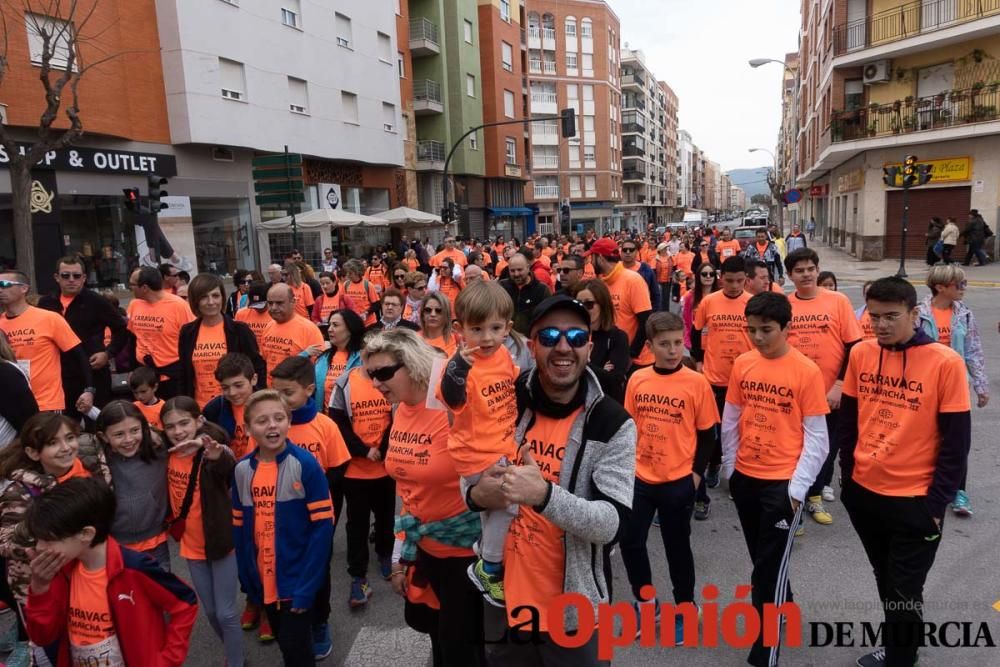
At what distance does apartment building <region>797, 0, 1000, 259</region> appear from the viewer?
2211 cm

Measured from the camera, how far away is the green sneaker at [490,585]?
2287mm

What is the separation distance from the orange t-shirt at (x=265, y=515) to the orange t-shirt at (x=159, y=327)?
10.6 feet

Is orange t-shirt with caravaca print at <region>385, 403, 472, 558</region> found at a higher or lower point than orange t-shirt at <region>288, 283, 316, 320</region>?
lower

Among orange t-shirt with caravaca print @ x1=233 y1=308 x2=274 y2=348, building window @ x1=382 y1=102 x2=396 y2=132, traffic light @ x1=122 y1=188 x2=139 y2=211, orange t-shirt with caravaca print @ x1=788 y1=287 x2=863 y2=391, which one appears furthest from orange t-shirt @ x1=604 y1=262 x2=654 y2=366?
building window @ x1=382 y1=102 x2=396 y2=132

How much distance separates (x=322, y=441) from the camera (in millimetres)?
3689

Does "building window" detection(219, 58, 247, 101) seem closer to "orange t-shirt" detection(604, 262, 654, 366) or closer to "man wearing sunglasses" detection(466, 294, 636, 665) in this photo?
"orange t-shirt" detection(604, 262, 654, 366)

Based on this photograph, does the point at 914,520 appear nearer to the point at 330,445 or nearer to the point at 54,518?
the point at 330,445

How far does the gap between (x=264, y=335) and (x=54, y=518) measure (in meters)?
3.49

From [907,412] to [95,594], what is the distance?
3623 millimetres

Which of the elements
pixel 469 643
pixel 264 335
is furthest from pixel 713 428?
pixel 264 335

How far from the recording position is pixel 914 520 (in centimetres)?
296

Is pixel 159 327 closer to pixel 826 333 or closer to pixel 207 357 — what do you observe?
pixel 207 357

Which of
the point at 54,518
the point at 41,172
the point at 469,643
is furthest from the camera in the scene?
the point at 41,172

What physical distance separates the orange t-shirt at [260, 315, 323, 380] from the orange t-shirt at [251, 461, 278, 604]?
8.48 feet
